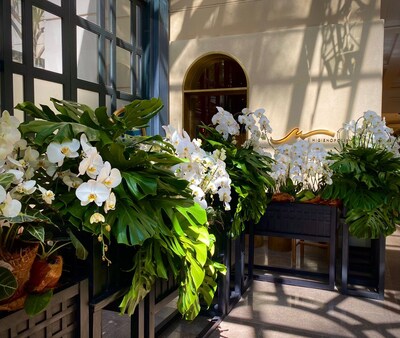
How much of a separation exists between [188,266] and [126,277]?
25cm

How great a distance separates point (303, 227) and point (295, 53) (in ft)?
9.07

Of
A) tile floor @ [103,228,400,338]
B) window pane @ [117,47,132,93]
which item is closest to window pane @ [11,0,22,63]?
window pane @ [117,47,132,93]

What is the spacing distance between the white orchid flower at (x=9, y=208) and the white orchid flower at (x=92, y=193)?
0.20 metres

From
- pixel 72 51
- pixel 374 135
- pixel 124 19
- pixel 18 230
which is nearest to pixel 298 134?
pixel 374 135

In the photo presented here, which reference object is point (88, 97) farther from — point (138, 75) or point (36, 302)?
point (36, 302)

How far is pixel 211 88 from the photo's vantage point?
593cm

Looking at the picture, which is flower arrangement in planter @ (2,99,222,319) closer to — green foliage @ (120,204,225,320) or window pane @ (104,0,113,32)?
green foliage @ (120,204,225,320)

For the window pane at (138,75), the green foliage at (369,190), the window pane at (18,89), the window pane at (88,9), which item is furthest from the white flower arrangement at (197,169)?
the window pane at (138,75)

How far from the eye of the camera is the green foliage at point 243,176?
277 centimetres

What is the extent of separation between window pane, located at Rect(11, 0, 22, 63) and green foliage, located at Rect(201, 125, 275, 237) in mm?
1811

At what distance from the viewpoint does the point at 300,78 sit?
5.23 meters

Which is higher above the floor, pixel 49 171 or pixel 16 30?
pixel 16 30

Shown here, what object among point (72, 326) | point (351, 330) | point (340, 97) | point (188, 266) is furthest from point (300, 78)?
point (72, 326)

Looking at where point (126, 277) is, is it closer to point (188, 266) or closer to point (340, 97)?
point (188, 266)
